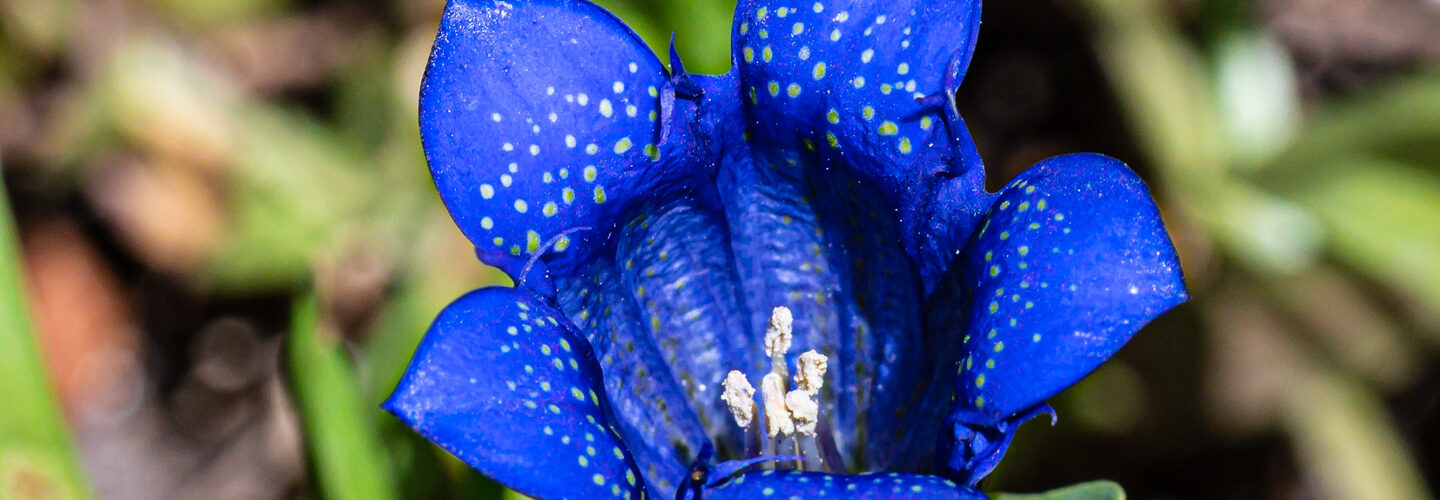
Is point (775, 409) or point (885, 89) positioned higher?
point (885, 89)

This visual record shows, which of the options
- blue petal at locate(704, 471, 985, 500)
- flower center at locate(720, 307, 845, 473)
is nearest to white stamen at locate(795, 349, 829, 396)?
flower center at locate(720, 307, 845, 473)

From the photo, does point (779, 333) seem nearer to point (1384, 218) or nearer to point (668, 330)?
point (668, 330)

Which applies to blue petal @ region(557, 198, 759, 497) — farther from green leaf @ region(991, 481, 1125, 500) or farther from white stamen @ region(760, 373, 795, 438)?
green leaf @ region(991, 481, 1125, 500)

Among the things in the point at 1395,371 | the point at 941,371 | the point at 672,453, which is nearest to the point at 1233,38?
the point at 1395,371

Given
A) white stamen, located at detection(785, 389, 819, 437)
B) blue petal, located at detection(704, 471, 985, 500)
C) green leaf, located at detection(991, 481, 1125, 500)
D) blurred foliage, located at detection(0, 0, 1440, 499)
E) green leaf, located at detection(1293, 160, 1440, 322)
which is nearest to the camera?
blue petal, located at detection(704, 471, 985, 500)

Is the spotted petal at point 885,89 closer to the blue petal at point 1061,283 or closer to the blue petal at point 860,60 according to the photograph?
the blue petal at point 860,60

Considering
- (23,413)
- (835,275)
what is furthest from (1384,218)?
A: (23,413)

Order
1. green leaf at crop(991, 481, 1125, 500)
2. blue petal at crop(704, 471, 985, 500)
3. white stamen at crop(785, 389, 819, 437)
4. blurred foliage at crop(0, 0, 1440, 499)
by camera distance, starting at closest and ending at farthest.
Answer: blue petal at crop(704, 471, 985, 500), green leaf at crop(991, 481, 1125, 500), white stamen at crop(785, 389, 819, 437), blurred foliage at crop(0, 0, 1440, 499)
